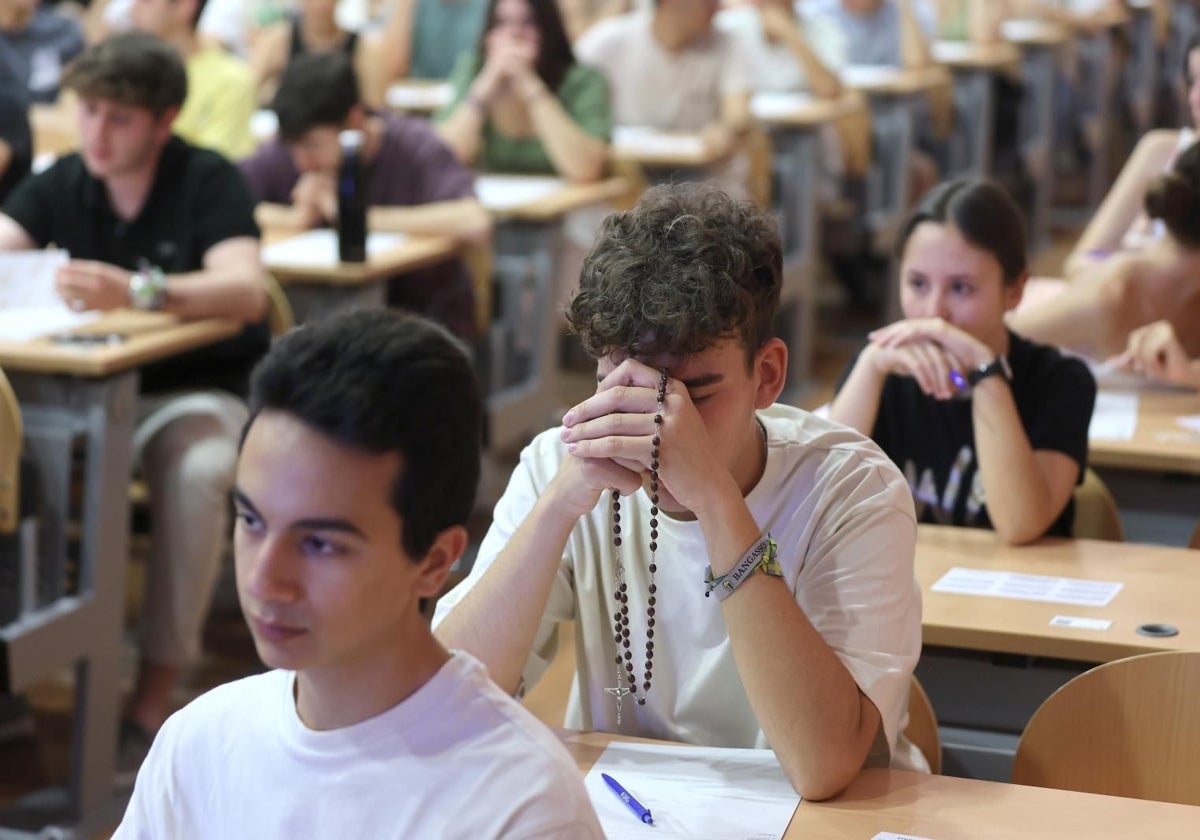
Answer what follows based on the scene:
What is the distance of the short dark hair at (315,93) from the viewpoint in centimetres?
404

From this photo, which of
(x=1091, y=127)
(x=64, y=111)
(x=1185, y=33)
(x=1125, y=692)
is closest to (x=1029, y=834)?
(x=1125, y=692)

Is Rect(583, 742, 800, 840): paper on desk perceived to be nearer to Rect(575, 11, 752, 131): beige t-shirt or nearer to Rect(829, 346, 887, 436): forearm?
Rect(829, 346, 887, 436): forearm

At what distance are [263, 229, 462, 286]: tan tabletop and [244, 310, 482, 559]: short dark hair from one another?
2669 millimetres

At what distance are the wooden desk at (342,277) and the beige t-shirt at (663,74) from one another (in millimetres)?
1964

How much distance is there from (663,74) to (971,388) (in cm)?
369

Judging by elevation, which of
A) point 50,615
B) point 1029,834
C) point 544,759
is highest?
point 544,759

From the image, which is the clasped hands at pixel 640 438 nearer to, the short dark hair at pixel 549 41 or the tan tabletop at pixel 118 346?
the tan tabletop at pixel 118 346

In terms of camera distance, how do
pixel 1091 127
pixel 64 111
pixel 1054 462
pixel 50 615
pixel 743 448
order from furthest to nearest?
1. pixel 1091 127
2. pixel 64 111
3. pixel 50 615
4. pixel 1054 462
5. pixel 743 448

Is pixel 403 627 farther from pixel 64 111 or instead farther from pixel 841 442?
pixel 64 111

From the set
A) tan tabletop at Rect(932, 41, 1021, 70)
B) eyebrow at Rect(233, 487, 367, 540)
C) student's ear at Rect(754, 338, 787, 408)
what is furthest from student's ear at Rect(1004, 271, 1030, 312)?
tan tabletop at Rect(932, 41, 1021, 70)

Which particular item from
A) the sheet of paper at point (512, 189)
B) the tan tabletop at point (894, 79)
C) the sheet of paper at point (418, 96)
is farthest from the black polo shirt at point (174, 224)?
the tan tabletop at point (894, 79)

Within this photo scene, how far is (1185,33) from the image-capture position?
9.85 m

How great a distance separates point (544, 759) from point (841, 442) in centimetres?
70

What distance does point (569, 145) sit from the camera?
4.89 meters
